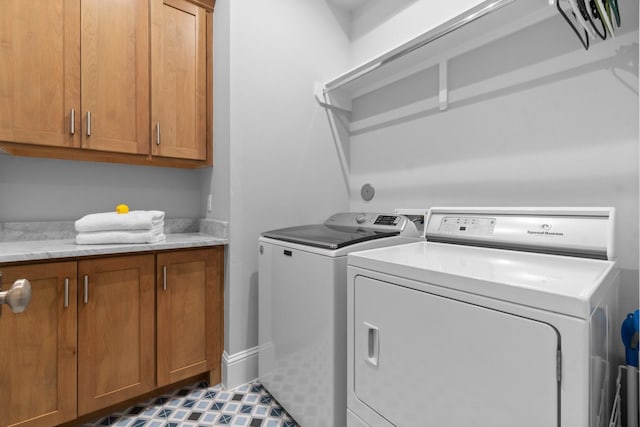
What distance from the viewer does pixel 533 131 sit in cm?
147

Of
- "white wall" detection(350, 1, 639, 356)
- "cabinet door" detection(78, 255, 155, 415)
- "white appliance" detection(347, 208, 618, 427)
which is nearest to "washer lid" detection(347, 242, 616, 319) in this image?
"white appliance" detection(347, 208, 618, 427)

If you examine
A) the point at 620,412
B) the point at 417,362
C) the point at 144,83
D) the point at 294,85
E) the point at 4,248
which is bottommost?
the point at 620,412

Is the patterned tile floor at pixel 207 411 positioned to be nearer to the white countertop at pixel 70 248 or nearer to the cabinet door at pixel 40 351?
the cabinet door at pixel 40 351

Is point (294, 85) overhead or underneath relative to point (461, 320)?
overhead

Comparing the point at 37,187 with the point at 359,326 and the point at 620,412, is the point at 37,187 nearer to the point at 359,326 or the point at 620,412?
the point at 359,326

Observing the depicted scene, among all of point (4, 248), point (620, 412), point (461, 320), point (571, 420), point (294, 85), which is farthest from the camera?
point (294, 85)

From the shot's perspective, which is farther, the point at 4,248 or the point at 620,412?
the point at 4,248

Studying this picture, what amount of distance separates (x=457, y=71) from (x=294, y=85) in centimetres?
103

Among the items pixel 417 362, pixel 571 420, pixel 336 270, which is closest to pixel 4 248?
pixel 336 270

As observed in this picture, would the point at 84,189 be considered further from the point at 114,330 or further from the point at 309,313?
the point at 309,313

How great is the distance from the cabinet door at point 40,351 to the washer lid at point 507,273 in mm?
1335

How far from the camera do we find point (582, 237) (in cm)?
108

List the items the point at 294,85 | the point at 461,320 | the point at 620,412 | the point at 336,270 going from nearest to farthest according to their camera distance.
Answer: the point at 461,320, the point at 620,412, the point at 336,270, the point at 294,85

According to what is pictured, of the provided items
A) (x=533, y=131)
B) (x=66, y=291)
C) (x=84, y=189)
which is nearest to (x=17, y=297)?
(x=66, y=291)
